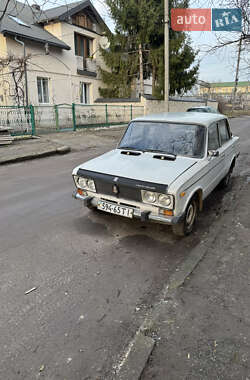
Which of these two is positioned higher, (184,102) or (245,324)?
(184,102)

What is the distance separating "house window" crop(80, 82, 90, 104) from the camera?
21775 millimetres

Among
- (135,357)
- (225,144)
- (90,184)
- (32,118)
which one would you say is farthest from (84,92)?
(135,357)

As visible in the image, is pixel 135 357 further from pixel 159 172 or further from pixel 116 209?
pixel 159 172

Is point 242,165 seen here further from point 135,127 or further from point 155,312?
point 155,312

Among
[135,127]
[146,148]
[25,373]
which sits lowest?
[25,373]

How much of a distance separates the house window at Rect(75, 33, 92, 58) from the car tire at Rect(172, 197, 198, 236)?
825 inches

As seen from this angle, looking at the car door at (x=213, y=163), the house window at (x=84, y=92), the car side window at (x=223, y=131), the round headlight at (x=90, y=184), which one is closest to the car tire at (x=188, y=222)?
the car door at (x=213, y=163)

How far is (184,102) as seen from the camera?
28.1 metres

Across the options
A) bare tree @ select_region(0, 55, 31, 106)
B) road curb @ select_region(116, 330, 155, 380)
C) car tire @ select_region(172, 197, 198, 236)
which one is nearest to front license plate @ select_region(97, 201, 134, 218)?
car tire @ select_region(172, 197, 198, 236)

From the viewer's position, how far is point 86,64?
22.0 m

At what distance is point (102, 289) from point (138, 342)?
0.78m

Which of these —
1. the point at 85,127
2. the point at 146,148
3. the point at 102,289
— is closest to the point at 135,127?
the point at 146,148

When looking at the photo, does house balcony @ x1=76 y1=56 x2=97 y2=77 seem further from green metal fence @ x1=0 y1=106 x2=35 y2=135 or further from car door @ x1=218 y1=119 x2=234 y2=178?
car door @ x1=218 y1=119 x2=234 y2=178

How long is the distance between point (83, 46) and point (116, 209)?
72.1 feet
